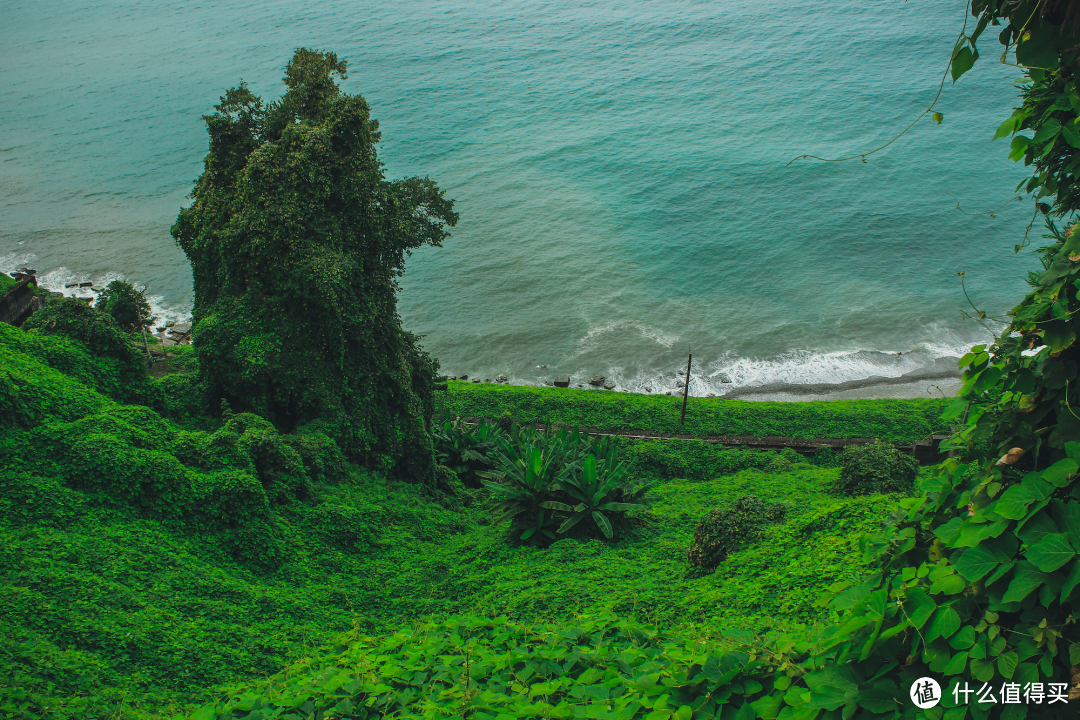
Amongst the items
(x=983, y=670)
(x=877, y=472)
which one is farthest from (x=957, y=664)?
(x=877, y=472)

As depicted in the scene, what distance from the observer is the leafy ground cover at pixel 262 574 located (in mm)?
5387

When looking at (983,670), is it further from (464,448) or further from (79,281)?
(79,281)

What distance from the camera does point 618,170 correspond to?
45.9 metres

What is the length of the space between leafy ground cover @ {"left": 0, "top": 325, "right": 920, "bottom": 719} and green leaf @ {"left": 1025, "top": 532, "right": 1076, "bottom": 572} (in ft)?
6.98

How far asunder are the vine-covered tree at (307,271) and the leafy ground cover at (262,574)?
4.38 ft

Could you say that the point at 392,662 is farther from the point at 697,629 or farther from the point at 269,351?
the point at 269,351

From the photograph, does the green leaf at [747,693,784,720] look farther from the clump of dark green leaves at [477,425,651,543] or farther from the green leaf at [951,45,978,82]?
the clump of dark green leaves at [477,425,651,543]

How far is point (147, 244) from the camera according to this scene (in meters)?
37.9

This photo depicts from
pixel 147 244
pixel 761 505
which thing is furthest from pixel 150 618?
pixel 147 244

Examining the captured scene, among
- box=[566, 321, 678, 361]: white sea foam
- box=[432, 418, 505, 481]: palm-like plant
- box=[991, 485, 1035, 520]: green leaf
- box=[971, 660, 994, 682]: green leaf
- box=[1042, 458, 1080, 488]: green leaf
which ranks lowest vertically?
box=[971, 660, 994, 682]: green leaf

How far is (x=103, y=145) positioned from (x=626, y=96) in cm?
4472

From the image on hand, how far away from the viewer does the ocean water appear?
30.4m

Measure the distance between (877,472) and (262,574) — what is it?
391 inches

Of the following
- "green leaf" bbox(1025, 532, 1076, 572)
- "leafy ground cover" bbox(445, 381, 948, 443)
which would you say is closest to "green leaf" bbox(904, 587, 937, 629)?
"green leaf" bbox(1025, 532, 1076, 572)
